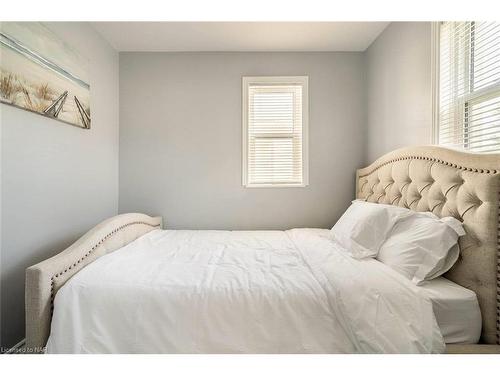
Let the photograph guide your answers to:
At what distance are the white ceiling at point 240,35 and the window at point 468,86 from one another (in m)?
0.90

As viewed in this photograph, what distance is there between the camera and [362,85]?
9.25 ft

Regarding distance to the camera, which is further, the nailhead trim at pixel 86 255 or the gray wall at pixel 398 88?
the gray wall at pixel 398 88

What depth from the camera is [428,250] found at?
127cm

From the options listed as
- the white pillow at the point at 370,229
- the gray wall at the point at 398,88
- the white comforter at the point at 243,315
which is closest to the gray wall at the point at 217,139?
the gray wall at the point at 398,88

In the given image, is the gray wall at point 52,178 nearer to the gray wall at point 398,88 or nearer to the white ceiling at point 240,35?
the white ceiling at point 240,35

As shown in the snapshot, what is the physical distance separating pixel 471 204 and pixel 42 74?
2.69 meters

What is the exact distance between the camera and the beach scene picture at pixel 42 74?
1.47 meters

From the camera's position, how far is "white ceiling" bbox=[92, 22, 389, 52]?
2.31 m

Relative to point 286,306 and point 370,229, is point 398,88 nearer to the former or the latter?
point 370,229

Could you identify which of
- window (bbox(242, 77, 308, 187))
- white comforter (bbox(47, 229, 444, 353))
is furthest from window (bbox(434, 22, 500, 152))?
window (bbox(242, 77, 308, 187))

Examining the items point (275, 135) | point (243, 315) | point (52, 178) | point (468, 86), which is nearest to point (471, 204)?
point (468, 86)

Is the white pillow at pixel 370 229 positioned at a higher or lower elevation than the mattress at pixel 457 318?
higher
